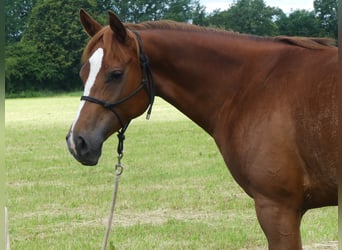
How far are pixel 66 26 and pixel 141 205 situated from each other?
45227 millimetres

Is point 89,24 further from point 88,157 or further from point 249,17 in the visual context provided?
point 249,17

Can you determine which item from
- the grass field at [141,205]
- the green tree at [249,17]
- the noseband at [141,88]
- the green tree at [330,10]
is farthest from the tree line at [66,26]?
the noseband at [141,88]

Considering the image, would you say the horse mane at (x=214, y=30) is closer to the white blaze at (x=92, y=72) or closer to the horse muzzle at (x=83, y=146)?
the white blaze at (x=92, y=72)

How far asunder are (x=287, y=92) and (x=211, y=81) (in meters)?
0.57

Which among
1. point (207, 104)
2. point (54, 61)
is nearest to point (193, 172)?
point (207, 104)

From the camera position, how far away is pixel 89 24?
3.31 metres

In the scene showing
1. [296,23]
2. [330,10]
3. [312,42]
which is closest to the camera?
[312,42]

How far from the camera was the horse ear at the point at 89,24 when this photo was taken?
10.7 ft

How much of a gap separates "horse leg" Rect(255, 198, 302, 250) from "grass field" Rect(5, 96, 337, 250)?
2.53 m

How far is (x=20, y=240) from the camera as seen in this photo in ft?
18.6

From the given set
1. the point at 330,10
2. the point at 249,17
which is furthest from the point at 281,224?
the point at 249,17

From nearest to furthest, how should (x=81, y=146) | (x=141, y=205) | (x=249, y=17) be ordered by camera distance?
(x=81, y=146) < (x=141, y=205) < (x=249, y=17)

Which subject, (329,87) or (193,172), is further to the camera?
(193,172)

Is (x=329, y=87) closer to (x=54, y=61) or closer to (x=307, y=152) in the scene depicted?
(x=307, y=152)
